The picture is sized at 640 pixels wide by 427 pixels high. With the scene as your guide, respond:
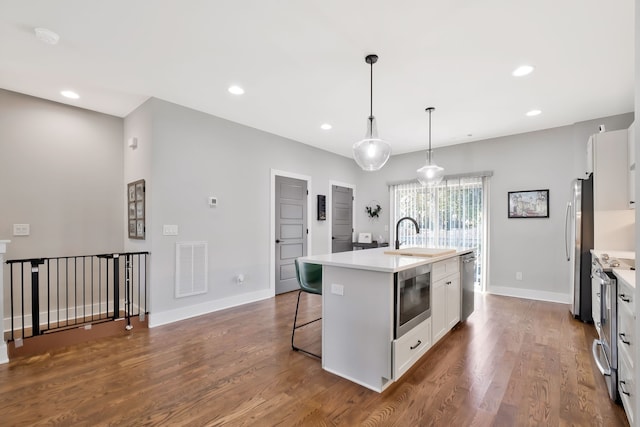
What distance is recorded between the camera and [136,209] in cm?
380

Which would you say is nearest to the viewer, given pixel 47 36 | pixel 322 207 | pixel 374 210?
pixel 47 36

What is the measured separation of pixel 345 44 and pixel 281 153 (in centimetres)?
278

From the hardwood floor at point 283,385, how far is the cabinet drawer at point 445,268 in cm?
69

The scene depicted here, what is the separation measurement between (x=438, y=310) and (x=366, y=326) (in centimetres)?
101

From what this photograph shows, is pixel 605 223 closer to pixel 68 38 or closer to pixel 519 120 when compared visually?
pixel 519 120

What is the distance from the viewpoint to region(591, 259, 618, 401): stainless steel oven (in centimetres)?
198

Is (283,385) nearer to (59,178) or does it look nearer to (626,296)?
(626,296)

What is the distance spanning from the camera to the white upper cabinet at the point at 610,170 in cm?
321

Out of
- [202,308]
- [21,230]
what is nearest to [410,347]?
[202,308]

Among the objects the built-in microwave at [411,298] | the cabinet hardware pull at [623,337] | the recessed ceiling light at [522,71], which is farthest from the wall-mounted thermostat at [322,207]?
the cabinet hardware pull at [623,337]

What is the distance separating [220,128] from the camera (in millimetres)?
4199

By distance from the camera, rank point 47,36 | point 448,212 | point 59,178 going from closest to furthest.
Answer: point 47,36
point 59,178
point 448,212

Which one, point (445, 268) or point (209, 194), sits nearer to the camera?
point (445, 268)

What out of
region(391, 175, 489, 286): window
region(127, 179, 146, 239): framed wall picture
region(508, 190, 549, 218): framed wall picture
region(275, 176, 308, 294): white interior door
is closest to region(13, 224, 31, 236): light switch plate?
region(127, 179, 146, 239): framed wall picture
